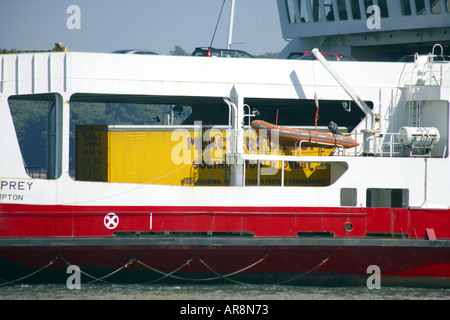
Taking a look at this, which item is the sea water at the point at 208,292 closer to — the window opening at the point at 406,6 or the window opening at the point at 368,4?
the window opening at the point at 406,6

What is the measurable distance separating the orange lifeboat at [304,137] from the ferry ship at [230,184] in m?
0.12

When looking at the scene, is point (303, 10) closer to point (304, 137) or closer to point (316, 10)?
point (316, 10)

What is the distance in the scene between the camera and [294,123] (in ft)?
60.7

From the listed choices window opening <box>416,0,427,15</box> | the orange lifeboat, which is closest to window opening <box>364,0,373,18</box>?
window opening <box>416,0,427,15</box>

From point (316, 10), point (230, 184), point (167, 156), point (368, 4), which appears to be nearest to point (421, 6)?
point (368, 4)

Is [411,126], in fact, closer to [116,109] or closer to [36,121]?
[36,121]

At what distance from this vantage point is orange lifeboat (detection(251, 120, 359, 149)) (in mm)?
13438

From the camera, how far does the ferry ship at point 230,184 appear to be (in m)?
12.7

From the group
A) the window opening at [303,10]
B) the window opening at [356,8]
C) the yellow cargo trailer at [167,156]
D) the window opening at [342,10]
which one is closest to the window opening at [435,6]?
the window opening at [356,8]

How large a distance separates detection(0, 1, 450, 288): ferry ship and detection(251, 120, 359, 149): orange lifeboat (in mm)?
119

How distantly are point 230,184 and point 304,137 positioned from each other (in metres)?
1.89
